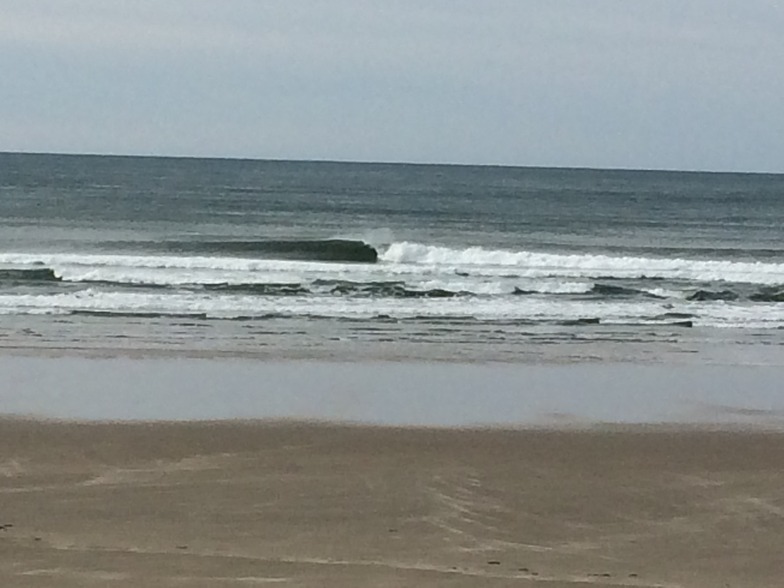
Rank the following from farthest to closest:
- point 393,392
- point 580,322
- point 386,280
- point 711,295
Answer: point 386,280, point 711,295, point 580,322, point 393,392

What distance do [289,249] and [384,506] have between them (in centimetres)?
1949

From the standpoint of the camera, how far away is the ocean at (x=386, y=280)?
1236cm

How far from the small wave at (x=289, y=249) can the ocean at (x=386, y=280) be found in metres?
0.08

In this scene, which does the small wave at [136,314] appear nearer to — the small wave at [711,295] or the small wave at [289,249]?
the small wave at [711,295]

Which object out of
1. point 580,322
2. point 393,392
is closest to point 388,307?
point 580,322

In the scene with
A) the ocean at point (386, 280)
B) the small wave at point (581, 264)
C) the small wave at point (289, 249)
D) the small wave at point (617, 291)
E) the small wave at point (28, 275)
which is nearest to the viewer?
the ocean at point (386, 280)

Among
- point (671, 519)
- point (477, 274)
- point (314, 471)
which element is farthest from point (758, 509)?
point (477, 274)

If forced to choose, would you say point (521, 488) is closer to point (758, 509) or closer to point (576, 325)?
point (758, 509)

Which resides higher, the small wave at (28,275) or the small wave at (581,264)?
the small wave at (581,264)

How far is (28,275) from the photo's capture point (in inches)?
696

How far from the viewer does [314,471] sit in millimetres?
7121

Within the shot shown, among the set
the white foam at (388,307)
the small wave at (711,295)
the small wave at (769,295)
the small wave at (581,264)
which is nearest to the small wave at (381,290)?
the white foam at (388,307)

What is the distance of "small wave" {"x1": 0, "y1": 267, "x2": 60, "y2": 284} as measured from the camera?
17.3 metres

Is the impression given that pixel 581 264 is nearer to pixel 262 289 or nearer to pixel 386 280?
pixel 386 280
